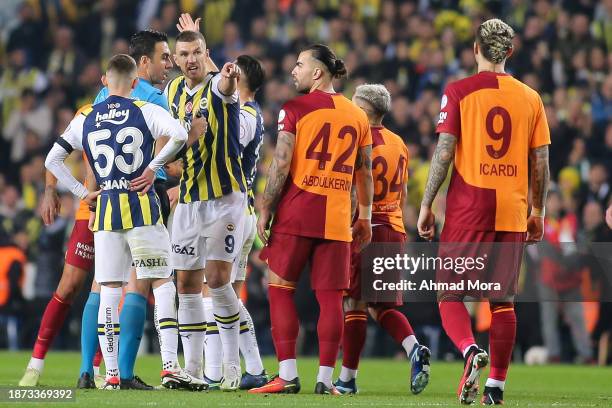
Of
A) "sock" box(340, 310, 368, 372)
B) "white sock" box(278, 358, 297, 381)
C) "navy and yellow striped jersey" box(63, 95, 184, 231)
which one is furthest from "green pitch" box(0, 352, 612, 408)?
"navy and yellow striped jersey" box(63, 95, 184, 231)

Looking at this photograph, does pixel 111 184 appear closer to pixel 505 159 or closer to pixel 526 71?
pixel 505 159

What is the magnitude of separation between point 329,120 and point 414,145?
8.79m

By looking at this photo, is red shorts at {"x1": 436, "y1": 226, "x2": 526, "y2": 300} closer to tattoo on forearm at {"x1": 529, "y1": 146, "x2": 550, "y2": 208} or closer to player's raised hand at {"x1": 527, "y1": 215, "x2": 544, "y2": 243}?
player's raised hand at {"x1": 527, "y1": 215, "x2": 544, "y2": 243}

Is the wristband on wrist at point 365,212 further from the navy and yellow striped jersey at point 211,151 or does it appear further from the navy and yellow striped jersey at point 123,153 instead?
the navy and yellow striped jersey at point 123,153

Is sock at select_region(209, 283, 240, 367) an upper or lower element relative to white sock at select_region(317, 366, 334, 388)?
upper

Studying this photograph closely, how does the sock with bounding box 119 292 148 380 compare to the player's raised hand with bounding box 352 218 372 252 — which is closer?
the sock with bounding box 119 292 148 380

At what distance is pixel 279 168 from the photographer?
8211 mm

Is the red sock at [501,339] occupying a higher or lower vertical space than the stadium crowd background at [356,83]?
lower

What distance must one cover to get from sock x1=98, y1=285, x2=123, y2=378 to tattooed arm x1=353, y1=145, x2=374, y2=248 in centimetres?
158

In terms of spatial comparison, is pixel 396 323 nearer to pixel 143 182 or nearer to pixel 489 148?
pixel 489 148

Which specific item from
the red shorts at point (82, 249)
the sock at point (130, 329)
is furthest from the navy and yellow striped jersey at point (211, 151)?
the sock at point (130, 329)

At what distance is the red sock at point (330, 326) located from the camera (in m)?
8.19

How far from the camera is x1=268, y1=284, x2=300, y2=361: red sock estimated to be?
822 centimetres

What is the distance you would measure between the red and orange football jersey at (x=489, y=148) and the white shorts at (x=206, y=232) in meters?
1.60
